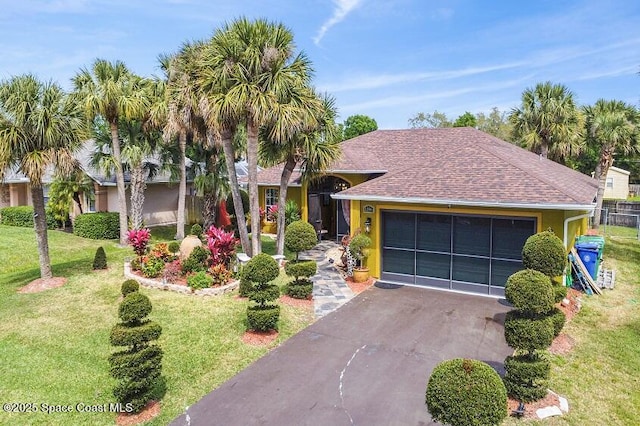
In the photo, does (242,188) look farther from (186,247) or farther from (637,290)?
(637,290)

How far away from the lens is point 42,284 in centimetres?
1345

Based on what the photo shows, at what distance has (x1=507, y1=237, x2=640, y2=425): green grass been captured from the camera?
22.4ft

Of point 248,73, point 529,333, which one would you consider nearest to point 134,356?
point 529,333

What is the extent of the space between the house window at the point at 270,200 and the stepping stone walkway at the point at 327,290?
18.1 feet

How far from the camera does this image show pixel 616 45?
20.3 m

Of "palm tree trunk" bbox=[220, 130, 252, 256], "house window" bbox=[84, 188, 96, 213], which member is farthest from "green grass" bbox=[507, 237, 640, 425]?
"house window" bbox=[84, 188, 96, 213]

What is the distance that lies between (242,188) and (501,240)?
20.5 m

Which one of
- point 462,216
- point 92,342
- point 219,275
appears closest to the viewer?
point 92,342

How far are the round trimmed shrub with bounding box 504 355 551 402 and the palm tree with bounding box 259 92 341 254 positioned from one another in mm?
9627

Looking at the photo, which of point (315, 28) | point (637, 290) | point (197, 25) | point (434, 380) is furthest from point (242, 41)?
point (637, 290)

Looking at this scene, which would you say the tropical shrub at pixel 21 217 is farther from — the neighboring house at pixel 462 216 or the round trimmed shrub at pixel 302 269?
the neighboring house at pixel 462 216

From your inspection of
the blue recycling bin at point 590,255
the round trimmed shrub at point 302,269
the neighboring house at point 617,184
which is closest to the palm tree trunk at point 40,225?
the round trimmed shrub at point 302,269

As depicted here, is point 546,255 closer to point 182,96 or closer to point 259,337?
point 259,337

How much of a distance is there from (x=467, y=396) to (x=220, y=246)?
32.6 ft
